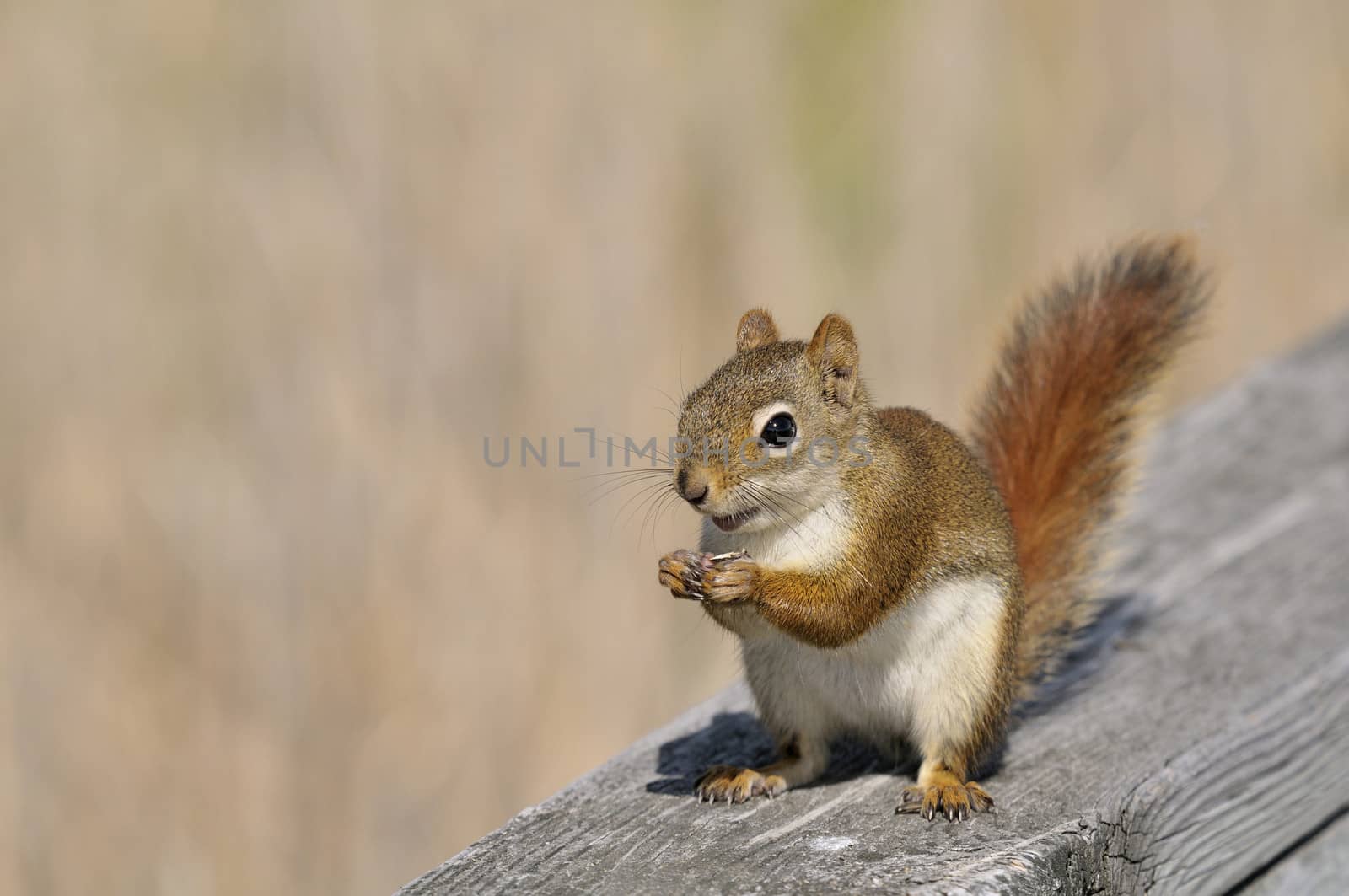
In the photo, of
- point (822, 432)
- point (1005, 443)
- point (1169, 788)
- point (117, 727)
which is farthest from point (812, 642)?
point (117, 727)

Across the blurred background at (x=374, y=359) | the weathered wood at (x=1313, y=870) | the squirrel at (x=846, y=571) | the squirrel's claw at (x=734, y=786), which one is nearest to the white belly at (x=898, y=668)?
the squirrel at (x=846, y=571)

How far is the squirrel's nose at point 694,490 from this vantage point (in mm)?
1732

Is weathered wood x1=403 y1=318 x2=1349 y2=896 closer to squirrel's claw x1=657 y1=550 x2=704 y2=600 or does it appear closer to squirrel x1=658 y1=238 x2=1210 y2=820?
squirrel x1=658 y1=238 x2=1210 y2=820

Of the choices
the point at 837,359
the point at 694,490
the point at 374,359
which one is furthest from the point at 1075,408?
the point at 374,359

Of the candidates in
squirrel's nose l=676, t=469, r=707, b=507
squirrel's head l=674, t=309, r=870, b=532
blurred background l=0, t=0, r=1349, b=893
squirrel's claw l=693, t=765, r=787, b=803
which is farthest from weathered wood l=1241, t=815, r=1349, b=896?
blurred background l=0, t=0, r=1349, b=893

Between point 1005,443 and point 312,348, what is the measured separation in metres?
1.98

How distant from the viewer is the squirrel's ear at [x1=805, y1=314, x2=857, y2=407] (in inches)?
75.6

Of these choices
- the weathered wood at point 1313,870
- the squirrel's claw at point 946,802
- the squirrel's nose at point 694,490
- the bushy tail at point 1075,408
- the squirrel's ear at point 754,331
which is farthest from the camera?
the bushy tail at point 1075,408

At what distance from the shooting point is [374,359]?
3674 mm

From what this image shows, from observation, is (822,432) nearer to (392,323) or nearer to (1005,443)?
(1005,443)

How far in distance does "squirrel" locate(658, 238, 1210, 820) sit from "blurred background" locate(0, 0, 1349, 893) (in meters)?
1.70

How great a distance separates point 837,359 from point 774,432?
0.61 feet

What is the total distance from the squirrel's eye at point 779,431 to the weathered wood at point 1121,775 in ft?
1.50

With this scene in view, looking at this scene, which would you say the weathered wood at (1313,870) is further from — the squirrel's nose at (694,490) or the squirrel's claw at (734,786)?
the squirrel's nose at (694,490)
